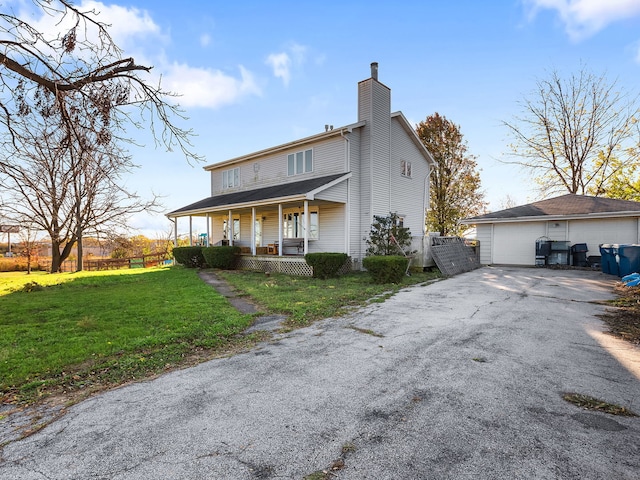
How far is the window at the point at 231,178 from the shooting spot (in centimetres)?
2015

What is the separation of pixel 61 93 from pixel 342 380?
18.7 ft

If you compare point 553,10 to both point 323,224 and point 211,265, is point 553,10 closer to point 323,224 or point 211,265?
Answer: point 323,224

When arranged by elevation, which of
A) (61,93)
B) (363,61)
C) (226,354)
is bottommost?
(226,354)

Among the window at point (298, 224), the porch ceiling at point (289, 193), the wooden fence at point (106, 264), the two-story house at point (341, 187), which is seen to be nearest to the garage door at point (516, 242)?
the two-story house at point (341, 187)

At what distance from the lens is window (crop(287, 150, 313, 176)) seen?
1605 centimetres

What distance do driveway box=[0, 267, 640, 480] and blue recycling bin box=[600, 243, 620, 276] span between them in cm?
901

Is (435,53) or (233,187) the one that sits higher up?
(435,53)

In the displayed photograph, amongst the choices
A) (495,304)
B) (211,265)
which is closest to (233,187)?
(211,265)

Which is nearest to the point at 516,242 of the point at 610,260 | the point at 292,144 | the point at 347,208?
the point at 610,260

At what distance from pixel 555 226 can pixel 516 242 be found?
5.87 ft

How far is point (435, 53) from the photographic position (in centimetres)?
1248

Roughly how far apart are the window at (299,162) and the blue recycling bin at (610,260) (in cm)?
1216

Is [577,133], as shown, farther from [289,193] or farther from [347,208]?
[289,193]

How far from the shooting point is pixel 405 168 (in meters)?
17.1
